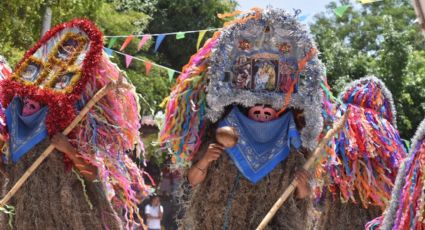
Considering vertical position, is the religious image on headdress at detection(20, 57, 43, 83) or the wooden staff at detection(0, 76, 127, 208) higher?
the religious image on headdress at detection(20, 57, 43, 83)

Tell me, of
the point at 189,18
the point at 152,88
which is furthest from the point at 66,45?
the point at 189,18

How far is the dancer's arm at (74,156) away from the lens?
666cm

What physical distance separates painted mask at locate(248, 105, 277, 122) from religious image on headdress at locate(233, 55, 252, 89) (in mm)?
157

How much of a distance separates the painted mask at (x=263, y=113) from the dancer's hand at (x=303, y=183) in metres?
0.43

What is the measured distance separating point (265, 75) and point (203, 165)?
2.45ft

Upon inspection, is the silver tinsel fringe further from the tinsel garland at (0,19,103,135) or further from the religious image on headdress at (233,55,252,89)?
the tinsel garland at (0,19,103,135)

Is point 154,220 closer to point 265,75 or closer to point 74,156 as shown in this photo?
point 74,156

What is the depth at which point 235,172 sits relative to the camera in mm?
5688

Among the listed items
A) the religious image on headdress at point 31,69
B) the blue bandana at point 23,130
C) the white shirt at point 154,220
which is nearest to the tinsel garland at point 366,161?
the blue bandana at point 23,130

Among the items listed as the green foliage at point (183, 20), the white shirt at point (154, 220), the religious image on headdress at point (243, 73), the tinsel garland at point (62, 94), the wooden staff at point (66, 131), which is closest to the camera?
the religious image on headdress at point (243, 73)

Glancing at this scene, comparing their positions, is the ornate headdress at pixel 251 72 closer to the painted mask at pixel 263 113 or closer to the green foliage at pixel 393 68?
the painted mask at pixel 263 113

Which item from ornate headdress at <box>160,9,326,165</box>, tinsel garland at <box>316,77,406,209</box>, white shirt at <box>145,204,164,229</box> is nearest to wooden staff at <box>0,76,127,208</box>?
ornate headdress at <box>160,9,326,165</box>

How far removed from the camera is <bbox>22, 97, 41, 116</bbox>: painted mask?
6.90 meters

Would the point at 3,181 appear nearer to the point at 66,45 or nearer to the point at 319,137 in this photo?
the point at 66,45
